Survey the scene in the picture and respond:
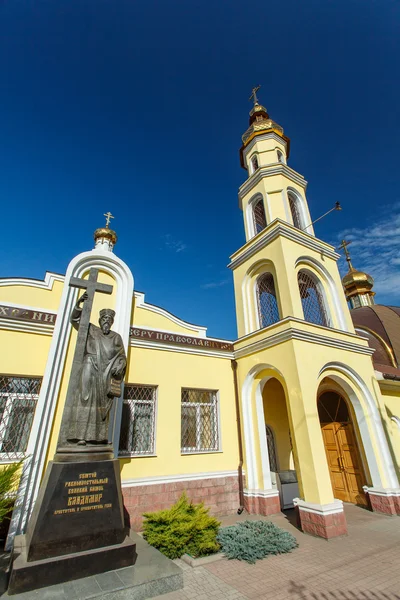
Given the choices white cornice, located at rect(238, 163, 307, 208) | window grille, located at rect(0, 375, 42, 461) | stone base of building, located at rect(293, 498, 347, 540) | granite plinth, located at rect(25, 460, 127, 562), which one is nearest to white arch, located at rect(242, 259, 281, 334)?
white cornice, located at rect(238, 163, 307, 208)

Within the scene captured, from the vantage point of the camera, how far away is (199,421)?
832cm

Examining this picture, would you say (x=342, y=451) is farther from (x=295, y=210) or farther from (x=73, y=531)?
(x=295, y=210)

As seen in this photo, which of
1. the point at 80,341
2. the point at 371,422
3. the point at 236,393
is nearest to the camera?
the point at 80,341

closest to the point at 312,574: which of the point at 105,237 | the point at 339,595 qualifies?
the point at 339,595

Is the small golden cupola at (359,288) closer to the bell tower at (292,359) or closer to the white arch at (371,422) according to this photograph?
the bell tower at (292,359)

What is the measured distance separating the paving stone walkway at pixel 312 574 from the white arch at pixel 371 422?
1.95 metres

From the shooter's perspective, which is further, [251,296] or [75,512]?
[251,296]

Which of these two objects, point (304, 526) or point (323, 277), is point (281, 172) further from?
point (304, 526)

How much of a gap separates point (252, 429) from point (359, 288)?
19.0 metres

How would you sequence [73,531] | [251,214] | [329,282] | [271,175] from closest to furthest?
[73,531], [329,282], [271,175], [251,214]

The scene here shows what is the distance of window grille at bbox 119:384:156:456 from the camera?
23.2ft

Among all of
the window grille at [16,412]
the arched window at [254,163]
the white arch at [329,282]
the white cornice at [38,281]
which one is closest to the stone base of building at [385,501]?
the white arch at [329,282]

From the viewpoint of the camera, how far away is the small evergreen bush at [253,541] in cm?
496

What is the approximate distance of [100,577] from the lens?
3.46m
